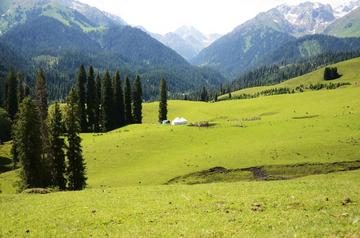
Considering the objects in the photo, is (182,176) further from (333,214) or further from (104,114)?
(104,114)

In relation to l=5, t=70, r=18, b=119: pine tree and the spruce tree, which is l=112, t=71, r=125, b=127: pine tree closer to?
the spruce tree

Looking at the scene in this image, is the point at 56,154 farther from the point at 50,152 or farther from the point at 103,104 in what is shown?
the point at 103,104

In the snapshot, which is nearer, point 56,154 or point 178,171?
point 56,154

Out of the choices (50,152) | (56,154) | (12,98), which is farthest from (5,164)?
(56,154)

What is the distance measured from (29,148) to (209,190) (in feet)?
100

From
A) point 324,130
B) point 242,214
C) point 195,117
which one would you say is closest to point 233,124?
point 324,130

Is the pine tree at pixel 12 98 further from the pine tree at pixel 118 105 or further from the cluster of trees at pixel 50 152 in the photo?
the cluster of trees at pixel 50 152

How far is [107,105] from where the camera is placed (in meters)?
112

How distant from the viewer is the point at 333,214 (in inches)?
820

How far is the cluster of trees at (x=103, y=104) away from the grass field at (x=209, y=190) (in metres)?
23.2

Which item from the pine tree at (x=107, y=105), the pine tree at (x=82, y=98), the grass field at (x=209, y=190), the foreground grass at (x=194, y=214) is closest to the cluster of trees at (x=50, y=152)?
the grass field at (x=209, y=190)

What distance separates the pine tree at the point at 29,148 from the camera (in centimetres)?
5291

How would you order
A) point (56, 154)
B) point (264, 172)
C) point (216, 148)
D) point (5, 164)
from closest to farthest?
1. point (264, 172)
2. point (56, 154)
3. point (216, 148)
4. point (5, 164)

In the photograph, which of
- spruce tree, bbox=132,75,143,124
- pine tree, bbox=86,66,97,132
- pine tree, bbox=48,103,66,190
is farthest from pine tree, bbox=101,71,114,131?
pine tree, bbox=48,103,66,190
